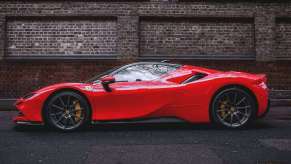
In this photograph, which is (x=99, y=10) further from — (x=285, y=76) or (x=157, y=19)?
(x=285, y=76)

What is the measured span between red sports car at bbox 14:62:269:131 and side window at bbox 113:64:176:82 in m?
0.02

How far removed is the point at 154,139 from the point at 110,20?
23.4 ft

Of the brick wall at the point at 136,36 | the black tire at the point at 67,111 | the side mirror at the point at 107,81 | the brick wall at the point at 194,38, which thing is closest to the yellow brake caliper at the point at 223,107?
the side mirror at the point at 107,81

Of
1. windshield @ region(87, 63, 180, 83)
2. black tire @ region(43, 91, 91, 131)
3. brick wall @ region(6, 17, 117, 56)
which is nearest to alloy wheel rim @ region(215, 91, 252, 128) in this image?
windshield @ region(87, 63, 180, 83)

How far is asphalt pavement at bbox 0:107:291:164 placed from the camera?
191 inches

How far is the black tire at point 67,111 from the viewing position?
6875mm

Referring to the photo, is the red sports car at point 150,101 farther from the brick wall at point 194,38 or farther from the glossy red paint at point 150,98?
the brick wall at point 194,38

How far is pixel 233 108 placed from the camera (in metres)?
7.04

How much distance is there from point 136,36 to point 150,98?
5941mm

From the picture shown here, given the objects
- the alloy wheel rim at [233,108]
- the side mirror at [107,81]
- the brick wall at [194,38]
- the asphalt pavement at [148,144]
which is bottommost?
the asphalt pavement at [148,144]

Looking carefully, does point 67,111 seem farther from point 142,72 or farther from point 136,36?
point 136,36

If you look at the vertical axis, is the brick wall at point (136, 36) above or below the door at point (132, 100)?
above

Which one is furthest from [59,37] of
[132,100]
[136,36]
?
[132,100]

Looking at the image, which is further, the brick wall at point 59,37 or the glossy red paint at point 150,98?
the brick wall at point 59,37
